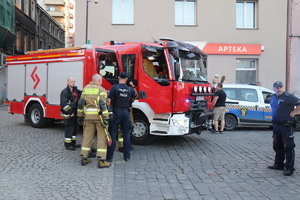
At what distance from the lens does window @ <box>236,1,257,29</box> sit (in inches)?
701

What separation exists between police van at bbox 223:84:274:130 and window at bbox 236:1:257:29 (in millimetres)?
7931

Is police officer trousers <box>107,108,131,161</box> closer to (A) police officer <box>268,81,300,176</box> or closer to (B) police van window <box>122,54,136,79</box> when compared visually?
(B) police van window <box>122,54,136,79</box>

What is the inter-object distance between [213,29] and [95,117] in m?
13.1

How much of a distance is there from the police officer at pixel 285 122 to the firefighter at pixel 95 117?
126 inches

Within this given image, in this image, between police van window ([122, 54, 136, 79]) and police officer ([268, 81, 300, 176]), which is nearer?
police officer ([268, 81, 300, 176])

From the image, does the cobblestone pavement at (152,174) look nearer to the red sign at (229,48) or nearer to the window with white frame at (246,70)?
the red sign at (229,48)

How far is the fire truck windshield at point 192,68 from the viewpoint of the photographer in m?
7.54

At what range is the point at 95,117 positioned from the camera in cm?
584

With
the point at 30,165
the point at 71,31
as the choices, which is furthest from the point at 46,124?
the point at 71,31

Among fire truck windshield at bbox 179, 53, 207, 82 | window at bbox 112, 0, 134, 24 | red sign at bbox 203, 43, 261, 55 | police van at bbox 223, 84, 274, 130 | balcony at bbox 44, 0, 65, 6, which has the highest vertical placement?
balcony at bbox 44, 0, 65, 6

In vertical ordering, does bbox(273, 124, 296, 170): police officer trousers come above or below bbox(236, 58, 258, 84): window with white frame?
below

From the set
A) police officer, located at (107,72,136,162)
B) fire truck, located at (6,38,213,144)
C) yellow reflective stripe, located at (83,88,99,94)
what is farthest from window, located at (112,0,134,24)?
yellow reflective stripe, located at (83,88,99,94)

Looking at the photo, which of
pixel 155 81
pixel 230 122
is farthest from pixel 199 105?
pixel 230 122

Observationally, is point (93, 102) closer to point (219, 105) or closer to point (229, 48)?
point (219, 105)
